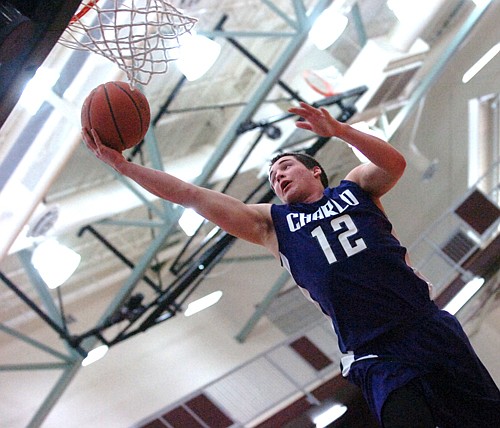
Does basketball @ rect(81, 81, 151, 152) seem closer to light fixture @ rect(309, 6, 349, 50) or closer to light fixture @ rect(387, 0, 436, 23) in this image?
light fixture @ rect(309, 6, 349, 50)

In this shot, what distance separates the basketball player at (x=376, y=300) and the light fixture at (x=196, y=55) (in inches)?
131

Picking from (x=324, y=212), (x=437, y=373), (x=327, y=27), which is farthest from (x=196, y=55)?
(x=437, y=373)

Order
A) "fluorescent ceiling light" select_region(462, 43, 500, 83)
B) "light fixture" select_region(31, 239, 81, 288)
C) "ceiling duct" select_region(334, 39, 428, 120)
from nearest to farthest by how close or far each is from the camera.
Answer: "light fixture" select_region(31, 239, 81, 288) → "ceiling duct" select_region(334, 39, 428, 120) → "fluorescent ceiling light" select_region(462, 43, 500, 83)

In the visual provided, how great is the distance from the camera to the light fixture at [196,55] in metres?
6.30

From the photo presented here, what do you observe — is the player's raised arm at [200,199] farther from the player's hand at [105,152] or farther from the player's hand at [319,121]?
the player's hand at [319,121]

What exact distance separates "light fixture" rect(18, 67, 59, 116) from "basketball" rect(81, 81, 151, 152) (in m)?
2.39

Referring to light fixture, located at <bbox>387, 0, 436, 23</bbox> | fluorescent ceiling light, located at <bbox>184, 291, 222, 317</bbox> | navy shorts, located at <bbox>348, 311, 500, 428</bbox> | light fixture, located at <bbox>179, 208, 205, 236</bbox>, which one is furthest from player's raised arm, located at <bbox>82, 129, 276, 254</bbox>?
fluorescent ceiling light, located at <bbox>184, 291, 222, 317</bbox>

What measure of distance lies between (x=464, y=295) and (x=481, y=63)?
3.77 meters

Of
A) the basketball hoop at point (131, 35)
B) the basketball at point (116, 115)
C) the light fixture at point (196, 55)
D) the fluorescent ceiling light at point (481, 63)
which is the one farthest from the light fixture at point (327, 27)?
the basketball at point (116, 115)

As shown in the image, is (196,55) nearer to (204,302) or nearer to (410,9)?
(410,9)

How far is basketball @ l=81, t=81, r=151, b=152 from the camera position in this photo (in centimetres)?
306

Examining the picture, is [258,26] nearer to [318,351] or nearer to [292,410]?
[318,351]

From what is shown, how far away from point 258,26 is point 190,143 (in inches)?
61.7

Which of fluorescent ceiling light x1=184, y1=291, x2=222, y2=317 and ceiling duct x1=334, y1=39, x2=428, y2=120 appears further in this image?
fluorescent ceiling light x1=184, y1=291, x2=222, y2=317
